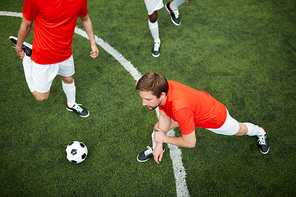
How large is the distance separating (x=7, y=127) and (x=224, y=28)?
15.9 ft

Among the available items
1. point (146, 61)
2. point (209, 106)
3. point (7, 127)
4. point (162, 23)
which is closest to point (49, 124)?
point (7, 127)

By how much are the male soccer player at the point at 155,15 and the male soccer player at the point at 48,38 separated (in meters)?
1.28

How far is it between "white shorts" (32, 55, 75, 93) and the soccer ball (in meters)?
0.93

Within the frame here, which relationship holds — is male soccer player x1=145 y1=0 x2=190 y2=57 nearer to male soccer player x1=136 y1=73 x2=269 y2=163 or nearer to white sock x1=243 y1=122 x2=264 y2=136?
male soccer player x1=136 y1=73 x2=269 y2=163

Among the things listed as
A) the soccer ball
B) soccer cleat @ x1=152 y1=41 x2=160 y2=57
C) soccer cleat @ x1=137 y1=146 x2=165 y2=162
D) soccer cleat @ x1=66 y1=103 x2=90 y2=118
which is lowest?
soccer cleat @ x1=137 y1=146 x2=165 y2=162

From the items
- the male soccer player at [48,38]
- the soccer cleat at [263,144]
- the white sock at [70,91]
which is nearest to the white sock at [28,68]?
the male soccer player at [48,38]

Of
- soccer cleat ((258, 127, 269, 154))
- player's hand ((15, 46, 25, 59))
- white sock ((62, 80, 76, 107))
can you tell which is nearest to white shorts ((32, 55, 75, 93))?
player's hand ((15, 46, 25, 59))

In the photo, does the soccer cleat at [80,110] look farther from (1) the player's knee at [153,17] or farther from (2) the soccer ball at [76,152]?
(1) the player's knee at [153,17]

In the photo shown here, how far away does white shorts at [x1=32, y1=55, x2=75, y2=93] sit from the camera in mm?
2633

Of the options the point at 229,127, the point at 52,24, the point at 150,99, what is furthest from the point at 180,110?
the point at 52,24

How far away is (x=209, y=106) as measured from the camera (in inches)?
92.6

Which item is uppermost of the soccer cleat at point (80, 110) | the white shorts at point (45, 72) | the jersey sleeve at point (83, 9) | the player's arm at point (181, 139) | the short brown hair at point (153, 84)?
the jersey sleeve at point (83, 9)

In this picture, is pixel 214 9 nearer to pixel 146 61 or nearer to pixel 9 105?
pixel 146 61

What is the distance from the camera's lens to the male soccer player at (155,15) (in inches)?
137
